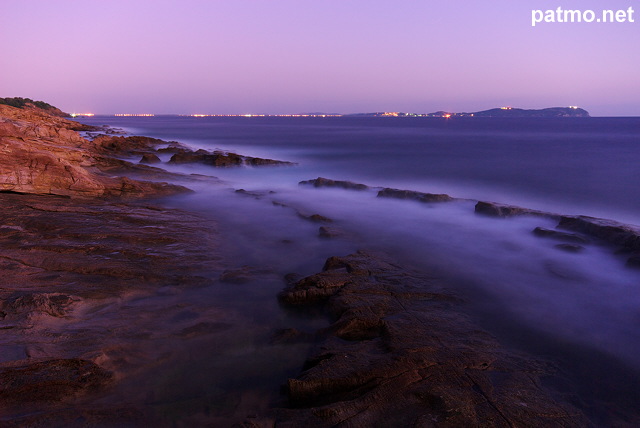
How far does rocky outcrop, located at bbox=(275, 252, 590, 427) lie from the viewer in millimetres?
3525

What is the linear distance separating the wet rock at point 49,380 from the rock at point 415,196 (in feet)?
43.1

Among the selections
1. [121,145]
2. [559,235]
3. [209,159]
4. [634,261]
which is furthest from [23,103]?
[634,261]

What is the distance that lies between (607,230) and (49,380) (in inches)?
473

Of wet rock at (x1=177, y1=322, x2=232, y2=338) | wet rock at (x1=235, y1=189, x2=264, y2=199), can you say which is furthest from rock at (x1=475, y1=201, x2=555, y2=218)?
wet rock at (x1=177, y1=322, x2=232, y2=338)

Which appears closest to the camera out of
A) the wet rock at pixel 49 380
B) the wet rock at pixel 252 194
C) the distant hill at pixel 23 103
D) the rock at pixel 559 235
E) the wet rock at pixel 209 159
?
the wet rock at pixel 49 380

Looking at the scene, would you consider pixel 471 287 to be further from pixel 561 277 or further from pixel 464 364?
pixel 464 364

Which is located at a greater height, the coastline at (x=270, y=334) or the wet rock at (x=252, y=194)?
the wet rock at (x=252, y=194)

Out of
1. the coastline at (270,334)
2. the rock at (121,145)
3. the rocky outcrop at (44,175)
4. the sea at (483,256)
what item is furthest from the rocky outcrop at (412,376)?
the rock at (121,145)

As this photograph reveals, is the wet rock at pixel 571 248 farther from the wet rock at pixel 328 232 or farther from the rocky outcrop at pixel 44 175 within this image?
the rocky outcrop at pixel 44 175

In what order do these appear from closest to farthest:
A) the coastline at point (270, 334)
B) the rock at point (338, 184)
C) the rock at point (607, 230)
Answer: the coastline at point (270, 334) < the rock at point (607, 230) < the rock at point (338, 184)

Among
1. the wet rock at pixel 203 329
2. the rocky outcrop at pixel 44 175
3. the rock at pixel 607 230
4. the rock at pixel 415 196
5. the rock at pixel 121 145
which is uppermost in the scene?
the rock at pixel 121 145

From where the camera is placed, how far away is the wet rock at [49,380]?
3805 mm

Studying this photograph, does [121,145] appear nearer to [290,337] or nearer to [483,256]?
[483,256]

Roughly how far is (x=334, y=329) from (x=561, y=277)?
18.7 feet
